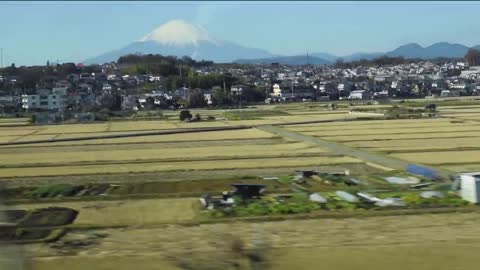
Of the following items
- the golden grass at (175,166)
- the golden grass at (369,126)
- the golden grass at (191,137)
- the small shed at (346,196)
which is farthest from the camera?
the golden grass at (369,126)

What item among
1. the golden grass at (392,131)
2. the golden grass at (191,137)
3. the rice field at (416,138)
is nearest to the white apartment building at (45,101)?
the golden grass at (191,137)

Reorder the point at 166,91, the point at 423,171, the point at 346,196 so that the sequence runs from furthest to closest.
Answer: the point at 166,91 → the point at 423,171 → the point at 346,196

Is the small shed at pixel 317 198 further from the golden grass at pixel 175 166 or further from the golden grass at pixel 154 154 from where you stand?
the golden grass at pixel 154 154

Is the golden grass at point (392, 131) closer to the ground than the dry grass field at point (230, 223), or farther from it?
farther from it

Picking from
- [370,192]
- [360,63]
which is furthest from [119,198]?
[360,63]

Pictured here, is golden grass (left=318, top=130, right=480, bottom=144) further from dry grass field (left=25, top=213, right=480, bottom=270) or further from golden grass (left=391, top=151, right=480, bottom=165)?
dry grass field (left=25, top=213, right=480, bottom=270)

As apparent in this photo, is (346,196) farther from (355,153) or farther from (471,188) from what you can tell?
(355,153)

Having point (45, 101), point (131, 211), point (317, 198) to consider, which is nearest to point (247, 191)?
point (317, 198)

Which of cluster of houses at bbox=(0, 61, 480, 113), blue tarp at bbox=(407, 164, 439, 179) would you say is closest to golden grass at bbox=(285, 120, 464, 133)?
blue tarp at bbox=(407, 164, 439, 179)

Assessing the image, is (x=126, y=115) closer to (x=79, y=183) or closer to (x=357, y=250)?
(x=79, y=183)
